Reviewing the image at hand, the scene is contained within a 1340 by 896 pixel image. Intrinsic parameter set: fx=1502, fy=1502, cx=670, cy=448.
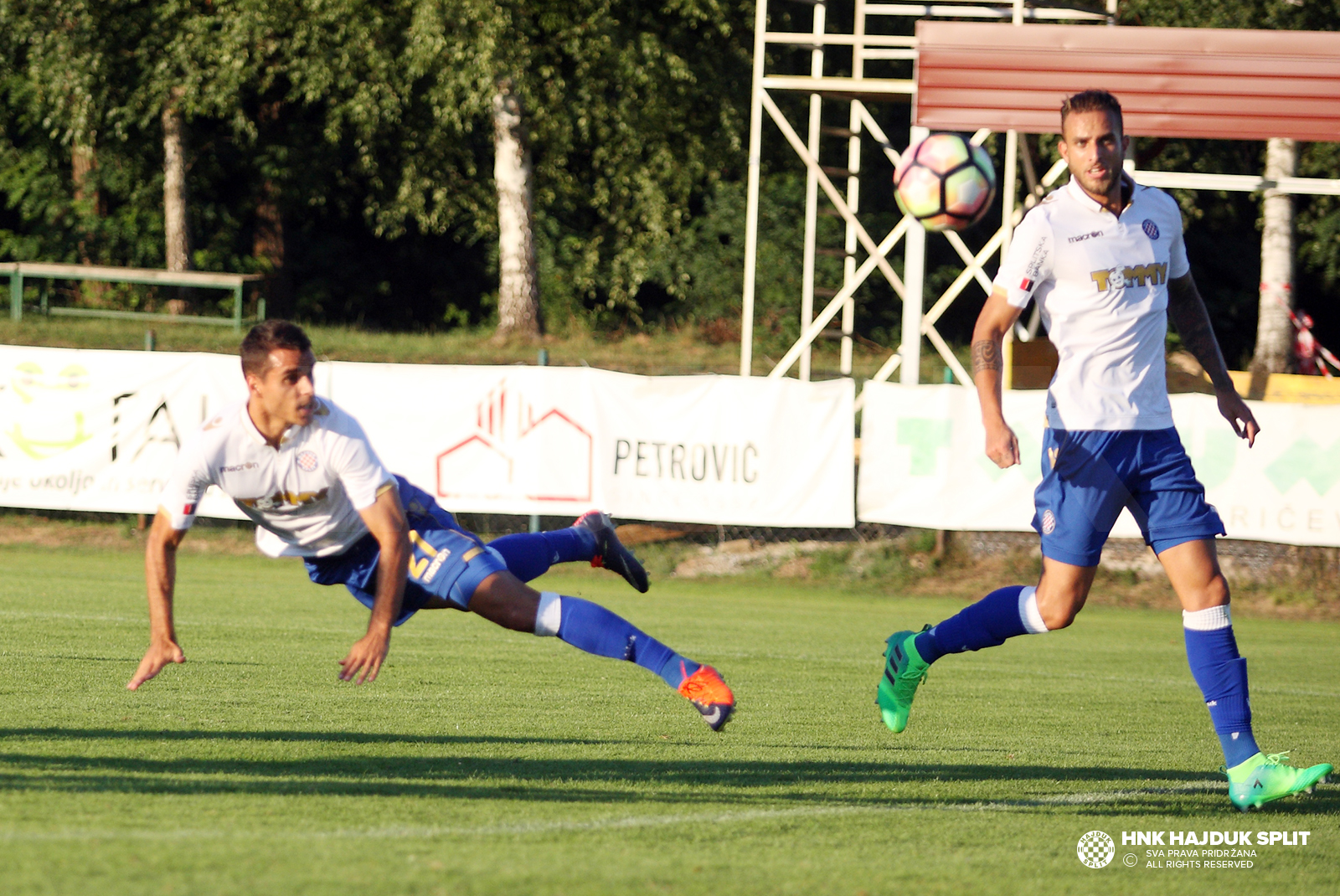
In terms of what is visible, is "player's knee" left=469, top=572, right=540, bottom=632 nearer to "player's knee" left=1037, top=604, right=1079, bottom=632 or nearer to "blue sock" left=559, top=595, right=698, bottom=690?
"blue sock" left=559, top=595, right=698, bottom=690

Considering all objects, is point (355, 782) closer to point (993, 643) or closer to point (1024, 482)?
point (993, 643)

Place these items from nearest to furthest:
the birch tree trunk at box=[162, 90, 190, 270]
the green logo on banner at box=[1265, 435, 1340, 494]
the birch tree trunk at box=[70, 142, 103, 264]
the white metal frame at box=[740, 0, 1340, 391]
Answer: the green logo on banner at box=[1265, 435, 1340, 494] → the white metal frame at box=[740, 0, 1340, 391] → the birch tree trunk at box=[162, 90, 190, 270] → the birch tree trunk at box=[70, 142, 103, 264]

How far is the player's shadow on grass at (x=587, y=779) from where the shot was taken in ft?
16.6

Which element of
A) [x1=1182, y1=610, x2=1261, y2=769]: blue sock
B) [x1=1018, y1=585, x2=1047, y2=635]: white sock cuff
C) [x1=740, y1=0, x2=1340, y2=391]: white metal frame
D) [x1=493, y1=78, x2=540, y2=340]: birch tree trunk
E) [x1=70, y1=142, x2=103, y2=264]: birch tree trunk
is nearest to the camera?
[x1=1182, y1=610, x2=1261, y2=769]: blue sock

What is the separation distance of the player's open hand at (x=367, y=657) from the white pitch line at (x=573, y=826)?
55cm

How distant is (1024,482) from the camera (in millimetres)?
13273

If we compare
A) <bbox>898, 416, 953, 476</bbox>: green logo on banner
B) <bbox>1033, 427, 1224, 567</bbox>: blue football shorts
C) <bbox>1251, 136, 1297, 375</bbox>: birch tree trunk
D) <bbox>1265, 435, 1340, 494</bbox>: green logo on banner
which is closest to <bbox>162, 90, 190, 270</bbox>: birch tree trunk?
<bbox>898, 416, 953, 476</bbox>: green logo on banner

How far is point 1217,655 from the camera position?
17.5 ft

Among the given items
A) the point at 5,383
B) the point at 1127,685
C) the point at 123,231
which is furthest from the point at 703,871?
the point at 123,231

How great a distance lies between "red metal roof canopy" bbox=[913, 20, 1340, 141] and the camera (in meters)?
15.3

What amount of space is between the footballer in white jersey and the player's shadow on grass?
15.0 inches

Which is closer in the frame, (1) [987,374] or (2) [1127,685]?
(1) [987,374]

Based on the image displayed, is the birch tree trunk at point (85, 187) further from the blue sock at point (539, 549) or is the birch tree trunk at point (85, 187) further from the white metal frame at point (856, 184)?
the blue sock at point (539, 549)

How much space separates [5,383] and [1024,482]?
961 centimetres
